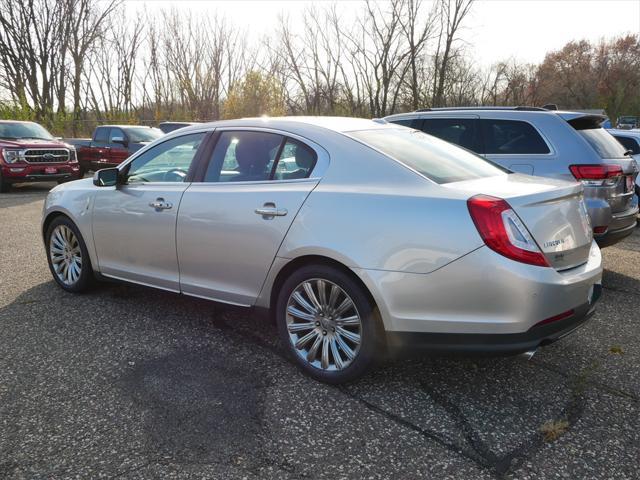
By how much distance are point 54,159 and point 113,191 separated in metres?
10.9

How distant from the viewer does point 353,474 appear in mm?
2355

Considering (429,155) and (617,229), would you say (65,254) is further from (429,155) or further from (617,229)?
(617,229)

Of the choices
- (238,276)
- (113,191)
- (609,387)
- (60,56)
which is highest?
(60,56)

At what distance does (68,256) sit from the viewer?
197 inches

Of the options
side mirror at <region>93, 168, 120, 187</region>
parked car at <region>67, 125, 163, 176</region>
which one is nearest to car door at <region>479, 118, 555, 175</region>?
side mirror at <region>93, 168, 120, 187</region>

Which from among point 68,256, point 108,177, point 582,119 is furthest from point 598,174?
point 68,256

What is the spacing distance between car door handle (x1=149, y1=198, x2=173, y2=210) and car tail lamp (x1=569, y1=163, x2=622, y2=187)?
152 inches

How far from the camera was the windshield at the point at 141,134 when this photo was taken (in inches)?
618

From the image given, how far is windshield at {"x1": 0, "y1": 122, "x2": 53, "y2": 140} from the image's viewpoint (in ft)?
45.9

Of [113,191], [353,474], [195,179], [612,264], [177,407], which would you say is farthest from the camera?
[612,264]

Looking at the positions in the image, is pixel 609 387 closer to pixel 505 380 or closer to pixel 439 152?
pixel 505 380

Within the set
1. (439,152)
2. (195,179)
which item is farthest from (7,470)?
(439,152)

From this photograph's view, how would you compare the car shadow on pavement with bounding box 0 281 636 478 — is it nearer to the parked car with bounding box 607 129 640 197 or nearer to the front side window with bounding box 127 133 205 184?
the front side window with bounding box 127 133 205 184

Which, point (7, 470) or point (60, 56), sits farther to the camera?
point (60, 56)
